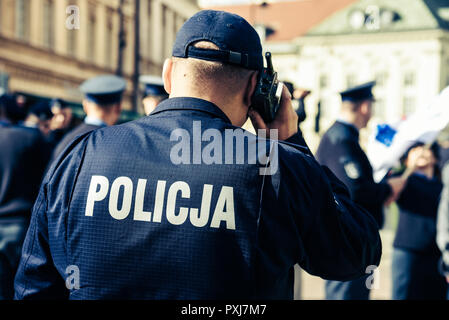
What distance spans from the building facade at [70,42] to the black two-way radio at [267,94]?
1273 cm

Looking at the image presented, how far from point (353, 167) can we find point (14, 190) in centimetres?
247

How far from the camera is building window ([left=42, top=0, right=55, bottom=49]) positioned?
19.4 metres

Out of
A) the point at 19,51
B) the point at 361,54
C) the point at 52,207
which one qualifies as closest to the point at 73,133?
the point at 52,207

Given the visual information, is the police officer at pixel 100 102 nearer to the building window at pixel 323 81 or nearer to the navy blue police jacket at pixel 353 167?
the navy blue police jacket at pixel 353 167

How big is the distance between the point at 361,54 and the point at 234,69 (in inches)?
1970

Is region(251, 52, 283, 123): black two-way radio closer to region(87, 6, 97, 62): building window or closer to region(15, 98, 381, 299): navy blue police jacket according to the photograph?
region(15, 98, 381, 299): navy blue police jacket

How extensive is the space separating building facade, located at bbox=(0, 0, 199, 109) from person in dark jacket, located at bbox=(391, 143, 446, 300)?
1041 centimetres

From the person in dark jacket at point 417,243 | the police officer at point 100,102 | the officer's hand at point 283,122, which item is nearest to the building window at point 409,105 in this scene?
the person in dark jacket at point 417,243

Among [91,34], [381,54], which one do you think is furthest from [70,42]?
[381,54]

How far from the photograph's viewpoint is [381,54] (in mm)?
49688

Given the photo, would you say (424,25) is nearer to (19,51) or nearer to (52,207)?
(19,51)

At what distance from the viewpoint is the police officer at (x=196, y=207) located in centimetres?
167

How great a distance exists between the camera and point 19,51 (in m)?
18.1

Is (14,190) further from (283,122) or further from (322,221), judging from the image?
(322,221)
